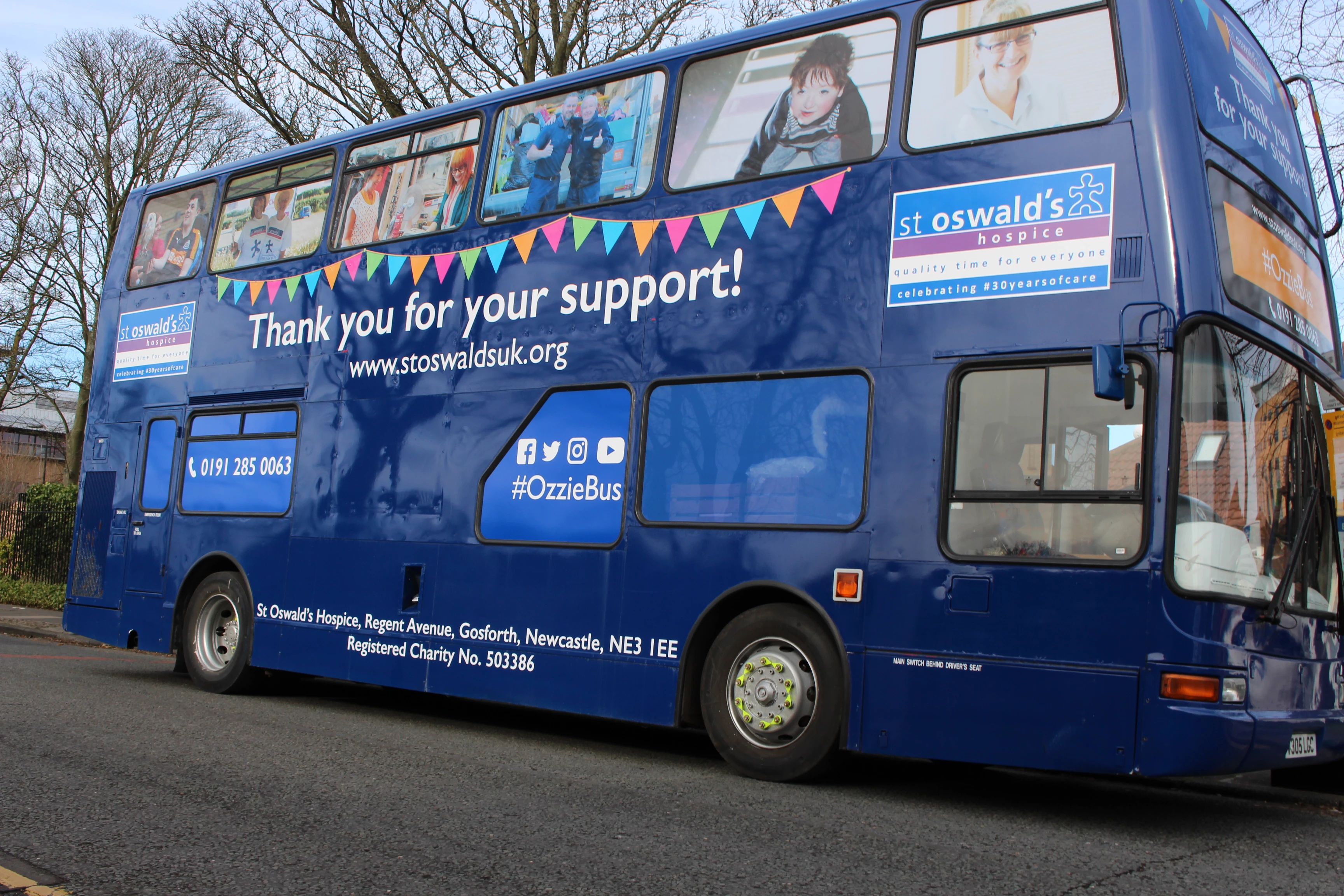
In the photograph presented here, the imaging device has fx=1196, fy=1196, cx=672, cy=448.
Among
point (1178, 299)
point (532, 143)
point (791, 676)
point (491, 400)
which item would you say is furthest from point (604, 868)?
point (532, 143)

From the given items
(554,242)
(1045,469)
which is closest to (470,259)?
(554,242)

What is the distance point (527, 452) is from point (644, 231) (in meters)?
1.74

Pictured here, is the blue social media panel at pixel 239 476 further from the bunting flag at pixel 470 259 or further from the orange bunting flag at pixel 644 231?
the orange bunting flag at pixel 644 231

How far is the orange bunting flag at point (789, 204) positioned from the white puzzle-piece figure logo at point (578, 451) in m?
2.00

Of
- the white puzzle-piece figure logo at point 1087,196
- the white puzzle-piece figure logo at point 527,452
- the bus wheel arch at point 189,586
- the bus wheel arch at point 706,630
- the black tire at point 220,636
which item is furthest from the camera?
the bus wheel arch at point 189,586

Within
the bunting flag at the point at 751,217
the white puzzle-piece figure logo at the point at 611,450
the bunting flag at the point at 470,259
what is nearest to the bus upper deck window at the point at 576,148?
the bunting flag at the point at 470,259

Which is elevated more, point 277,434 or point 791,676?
point 277,434

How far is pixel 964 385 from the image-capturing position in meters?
6.41

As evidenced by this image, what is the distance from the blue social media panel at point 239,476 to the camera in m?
10.1

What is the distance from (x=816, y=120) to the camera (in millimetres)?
7254

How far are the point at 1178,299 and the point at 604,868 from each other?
380 centimetres

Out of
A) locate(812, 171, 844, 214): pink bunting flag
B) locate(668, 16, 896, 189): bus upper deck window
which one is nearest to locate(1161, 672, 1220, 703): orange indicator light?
locate(812, 171, 844, 214): pink bunting flag

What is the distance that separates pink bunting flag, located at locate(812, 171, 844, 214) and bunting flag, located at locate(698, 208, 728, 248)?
0.66 m

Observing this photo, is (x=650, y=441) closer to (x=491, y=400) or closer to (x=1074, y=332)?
(x=491, y=400)
